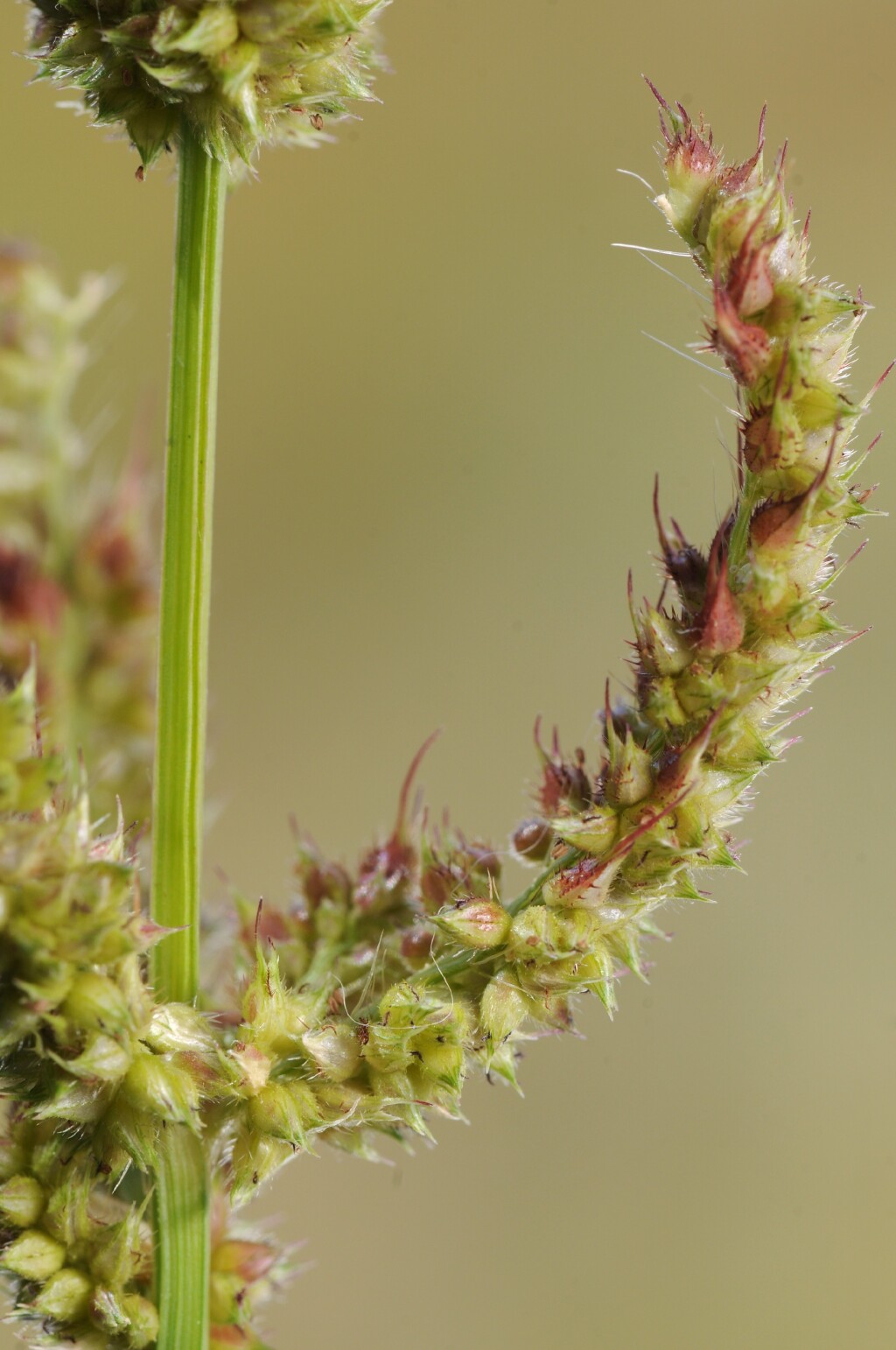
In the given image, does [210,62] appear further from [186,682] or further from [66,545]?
[66,545]

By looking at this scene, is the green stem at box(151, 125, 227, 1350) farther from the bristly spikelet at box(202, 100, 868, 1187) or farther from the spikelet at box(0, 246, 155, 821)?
the spikelet at box(0, 246, 155, 821)

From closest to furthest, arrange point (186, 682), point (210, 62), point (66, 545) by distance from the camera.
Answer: point (210, 62) → point (186, 682) → point (66, 545)

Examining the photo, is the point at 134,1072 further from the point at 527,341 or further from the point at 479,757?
the point at 527,341

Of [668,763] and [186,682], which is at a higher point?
[668,763]

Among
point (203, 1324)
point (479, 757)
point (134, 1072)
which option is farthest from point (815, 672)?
point (479, 757)

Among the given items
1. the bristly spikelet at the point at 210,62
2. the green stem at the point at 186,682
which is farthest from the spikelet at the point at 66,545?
the bristly spikelet at the point at 210,62

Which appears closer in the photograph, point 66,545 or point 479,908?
point 479,908

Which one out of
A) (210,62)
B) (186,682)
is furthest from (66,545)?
(210,62)
